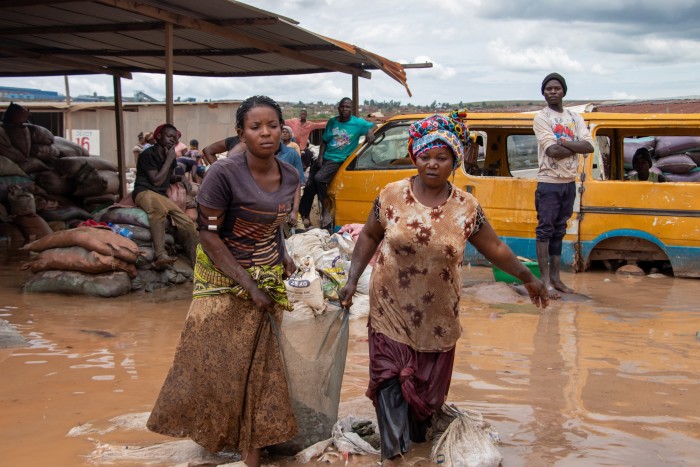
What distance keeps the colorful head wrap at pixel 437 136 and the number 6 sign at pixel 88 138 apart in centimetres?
2378

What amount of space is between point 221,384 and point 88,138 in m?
24.1

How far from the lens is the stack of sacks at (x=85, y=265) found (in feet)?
24.3

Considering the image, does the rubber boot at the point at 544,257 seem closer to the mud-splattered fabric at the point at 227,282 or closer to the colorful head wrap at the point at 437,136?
the colorful head wrap at the point at 437,136

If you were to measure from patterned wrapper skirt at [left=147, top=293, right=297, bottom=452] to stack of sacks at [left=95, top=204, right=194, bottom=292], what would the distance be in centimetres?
452

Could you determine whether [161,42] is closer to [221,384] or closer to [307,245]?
[307,245]

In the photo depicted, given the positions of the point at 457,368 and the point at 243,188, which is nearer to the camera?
the point at 243,188

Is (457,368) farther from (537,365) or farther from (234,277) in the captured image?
(234,277)

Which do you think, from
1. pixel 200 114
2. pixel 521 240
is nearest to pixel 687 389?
pixel 521 240

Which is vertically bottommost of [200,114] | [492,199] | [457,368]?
[457,368]

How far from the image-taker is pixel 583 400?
4.54 metres

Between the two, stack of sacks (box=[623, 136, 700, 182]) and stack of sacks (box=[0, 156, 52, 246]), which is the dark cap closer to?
stack of sacks (box=[623, 136, 700, 182])

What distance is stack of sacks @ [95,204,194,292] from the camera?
785 cm

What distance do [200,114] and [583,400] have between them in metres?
24.7

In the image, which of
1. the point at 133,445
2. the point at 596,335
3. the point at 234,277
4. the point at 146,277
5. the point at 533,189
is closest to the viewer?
the point at 234,277
